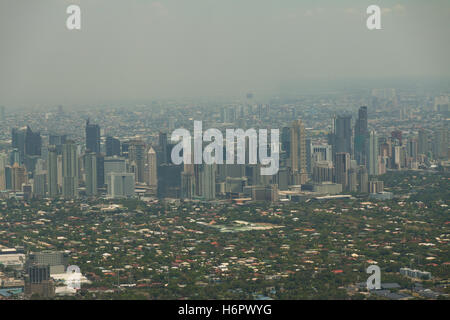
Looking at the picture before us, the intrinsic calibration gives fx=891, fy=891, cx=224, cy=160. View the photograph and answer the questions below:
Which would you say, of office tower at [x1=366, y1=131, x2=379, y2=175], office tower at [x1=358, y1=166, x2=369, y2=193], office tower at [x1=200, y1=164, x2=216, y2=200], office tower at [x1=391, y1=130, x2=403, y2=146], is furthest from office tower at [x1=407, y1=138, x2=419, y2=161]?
office tower at [x1=200, y1=164, x2=216, y2=200]

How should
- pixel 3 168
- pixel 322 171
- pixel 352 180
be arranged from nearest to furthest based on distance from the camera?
pixel 352 180 → pixel 322 171 → pixel 3 168

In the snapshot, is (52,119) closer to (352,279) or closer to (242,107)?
(242,107)

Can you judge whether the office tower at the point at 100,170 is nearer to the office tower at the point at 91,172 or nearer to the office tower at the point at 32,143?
the office tower at the point at 91,172

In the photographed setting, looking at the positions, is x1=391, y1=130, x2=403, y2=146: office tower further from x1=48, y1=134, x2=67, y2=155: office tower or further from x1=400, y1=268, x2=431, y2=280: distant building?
x1=400, y1=268, x2=431, y2=280: distant building

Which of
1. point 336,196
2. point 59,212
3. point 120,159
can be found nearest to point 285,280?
point 59,212

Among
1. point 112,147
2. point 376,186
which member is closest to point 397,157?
point 376,186

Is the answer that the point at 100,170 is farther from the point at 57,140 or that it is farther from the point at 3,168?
the point at 57,140
